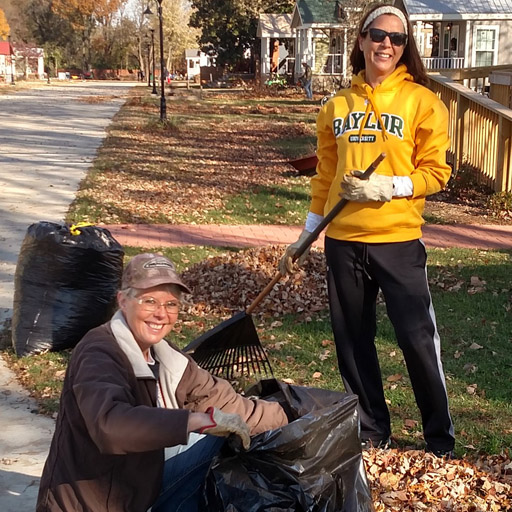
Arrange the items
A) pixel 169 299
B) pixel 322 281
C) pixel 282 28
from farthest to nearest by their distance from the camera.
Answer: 1. pixel 282 28
2. pixel 322 281
3. pixel 169 299

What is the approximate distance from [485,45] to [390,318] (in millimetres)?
30634

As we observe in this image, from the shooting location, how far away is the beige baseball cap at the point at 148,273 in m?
2.48

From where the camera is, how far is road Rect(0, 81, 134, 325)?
367 inches

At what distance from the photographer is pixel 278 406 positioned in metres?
2.83

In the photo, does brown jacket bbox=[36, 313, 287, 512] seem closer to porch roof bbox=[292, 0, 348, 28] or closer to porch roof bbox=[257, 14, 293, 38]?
porch roof bbox=[292, 0, 348, 28]

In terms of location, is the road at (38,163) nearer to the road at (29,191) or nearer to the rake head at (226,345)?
the road at (29,191)

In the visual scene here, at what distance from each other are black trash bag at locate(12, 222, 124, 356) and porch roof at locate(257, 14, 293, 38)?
45682mm

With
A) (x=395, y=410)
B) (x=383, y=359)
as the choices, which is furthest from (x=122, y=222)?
(x=395, y=410)

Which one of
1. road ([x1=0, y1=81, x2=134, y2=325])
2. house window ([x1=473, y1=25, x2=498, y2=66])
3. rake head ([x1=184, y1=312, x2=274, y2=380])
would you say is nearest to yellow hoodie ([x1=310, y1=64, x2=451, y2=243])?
rake head ([x1=184, y1=312, x2=274, y2=380])

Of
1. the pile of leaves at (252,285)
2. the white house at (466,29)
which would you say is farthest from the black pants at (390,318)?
the white house at (466,29)

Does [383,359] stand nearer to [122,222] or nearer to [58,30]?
[122,222]

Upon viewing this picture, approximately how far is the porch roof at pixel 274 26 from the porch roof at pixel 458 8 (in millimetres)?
19304

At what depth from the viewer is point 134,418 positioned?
2.14 m

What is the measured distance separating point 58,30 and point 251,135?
75.6 meters
